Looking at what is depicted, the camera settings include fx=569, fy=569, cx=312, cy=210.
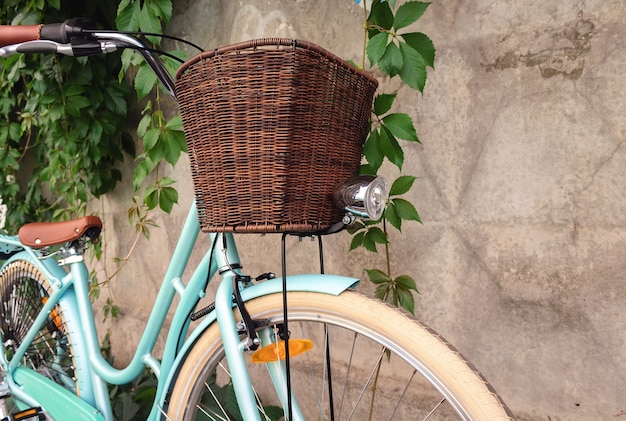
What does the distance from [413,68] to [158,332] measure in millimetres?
852

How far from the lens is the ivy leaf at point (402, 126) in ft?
4.24

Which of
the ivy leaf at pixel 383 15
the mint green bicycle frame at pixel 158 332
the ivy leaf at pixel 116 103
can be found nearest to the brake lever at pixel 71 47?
the mint green bicycle frame at pixel 158 332

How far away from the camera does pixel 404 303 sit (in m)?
1.43

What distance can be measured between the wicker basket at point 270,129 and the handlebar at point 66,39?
0.24 meters

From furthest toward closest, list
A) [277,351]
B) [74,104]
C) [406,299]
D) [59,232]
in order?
[74,104], [59,232], [406,299], [277,351]

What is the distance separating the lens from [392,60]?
4.00ft

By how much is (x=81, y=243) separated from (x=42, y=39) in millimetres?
633

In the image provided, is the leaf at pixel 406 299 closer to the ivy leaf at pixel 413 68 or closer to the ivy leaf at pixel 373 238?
the ivy leaf at pixel 373 238

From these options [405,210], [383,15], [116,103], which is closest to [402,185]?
[405,210]

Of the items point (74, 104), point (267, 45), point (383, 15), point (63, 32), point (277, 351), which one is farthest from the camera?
point (74, 104)

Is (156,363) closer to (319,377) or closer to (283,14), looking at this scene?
(319,377)

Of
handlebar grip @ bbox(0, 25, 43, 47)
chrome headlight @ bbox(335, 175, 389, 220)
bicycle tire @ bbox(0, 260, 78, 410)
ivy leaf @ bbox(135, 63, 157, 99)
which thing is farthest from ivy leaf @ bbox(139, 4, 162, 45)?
chrome headlight @ bbox(335, 175, 389, 220)

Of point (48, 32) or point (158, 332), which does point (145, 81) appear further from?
point (158, 332)

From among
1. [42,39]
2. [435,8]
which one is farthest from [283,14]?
[42,39]
